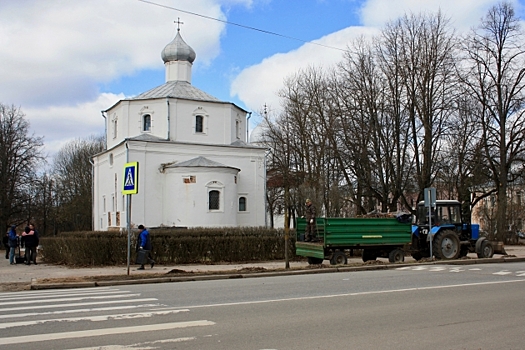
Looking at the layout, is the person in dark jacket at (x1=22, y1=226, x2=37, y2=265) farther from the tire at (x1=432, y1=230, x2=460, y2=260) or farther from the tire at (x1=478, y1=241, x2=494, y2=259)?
the tire at (x1=478, y1=241, x2=494, y2=259)

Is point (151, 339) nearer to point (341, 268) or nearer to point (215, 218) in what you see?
point (341, 268)

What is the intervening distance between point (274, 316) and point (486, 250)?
50.6ft

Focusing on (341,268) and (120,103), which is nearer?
(341,268)

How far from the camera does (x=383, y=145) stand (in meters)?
37.2

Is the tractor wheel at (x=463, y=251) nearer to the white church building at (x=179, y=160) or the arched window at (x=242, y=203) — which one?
the white church building at (x=179, y=160)

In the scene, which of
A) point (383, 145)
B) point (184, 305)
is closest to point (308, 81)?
point (383, 145)

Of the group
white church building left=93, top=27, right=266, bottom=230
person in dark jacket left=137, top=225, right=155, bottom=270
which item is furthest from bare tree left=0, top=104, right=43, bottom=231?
person in dark jacket left=137, top=225, right=155, bottom=270

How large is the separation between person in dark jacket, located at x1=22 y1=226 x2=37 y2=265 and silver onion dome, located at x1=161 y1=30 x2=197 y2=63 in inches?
1052

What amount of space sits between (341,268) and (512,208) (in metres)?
35.4

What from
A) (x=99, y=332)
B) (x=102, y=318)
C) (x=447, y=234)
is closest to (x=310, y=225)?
(x=447, y=234)

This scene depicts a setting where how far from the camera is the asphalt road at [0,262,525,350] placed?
7172 millimetres

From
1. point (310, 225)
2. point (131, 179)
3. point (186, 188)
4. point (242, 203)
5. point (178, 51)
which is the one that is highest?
point (178, 51)

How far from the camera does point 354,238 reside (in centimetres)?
1953

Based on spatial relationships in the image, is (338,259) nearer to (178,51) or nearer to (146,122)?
(146,122)
